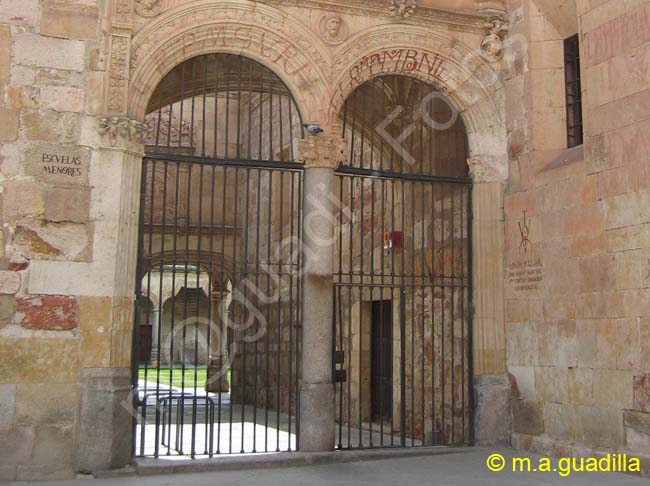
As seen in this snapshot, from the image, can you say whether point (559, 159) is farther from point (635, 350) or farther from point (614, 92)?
point (635, 350)

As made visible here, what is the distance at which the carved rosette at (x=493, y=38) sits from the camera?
356 inches

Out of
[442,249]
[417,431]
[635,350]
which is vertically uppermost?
[442,249]

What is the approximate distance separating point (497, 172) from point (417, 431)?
11.6 feet

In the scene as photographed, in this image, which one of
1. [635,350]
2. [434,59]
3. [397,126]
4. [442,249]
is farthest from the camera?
[397,126]

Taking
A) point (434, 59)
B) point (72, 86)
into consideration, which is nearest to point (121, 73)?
point (72, 86)

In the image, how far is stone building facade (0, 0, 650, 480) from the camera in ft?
22.9

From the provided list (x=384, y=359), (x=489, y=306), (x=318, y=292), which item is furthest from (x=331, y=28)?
(x=384, y=359)

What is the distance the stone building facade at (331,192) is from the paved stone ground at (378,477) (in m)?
0.41

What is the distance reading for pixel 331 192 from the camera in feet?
26.9

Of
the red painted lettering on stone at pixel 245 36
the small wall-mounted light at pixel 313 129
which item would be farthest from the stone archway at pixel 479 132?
the red painted lettering on stone at pixel 245 36

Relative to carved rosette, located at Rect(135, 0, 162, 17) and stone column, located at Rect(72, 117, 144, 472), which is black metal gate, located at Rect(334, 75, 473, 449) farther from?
carved rosette, located at Rect(135, 0, 162, 17)

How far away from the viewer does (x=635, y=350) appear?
274 inches

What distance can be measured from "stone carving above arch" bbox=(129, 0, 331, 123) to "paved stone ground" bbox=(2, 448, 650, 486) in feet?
11.6

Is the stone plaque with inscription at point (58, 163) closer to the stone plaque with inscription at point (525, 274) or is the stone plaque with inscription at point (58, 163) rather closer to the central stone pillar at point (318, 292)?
the central stone pillar at point (318, 292)
